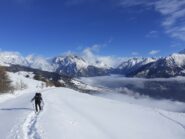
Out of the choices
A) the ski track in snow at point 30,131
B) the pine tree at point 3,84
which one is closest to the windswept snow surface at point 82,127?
the ski track in snow at point 30,131

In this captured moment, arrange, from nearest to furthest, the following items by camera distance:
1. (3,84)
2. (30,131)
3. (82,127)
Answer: (30,131)
(82,127)
(3,84)

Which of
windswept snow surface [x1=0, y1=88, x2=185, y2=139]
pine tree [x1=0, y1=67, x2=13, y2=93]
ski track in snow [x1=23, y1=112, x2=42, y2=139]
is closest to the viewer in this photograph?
ski track in snow [x1=23, y1=112, x2=42, y2=139]

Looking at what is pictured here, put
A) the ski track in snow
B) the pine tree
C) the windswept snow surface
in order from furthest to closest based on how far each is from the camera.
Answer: the pine tree < the windswept snow surface < the ski track in snow

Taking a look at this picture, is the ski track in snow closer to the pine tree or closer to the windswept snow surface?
the windswept snow surface

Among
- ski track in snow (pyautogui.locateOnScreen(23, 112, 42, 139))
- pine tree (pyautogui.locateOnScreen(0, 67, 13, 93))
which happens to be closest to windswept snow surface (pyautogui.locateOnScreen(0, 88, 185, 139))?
ski track in snow (pyautogui.locateOnScreen(23, 112, 42, 139))

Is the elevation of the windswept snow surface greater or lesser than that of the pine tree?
lesser

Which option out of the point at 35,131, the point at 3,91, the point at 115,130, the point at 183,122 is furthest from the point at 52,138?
the point at 3,91

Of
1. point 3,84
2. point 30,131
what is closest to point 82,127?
point 30,131

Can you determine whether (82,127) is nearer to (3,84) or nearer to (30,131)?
(30,131)

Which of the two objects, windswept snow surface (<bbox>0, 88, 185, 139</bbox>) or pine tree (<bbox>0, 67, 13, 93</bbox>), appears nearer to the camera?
windswept snow surface (<bbox>0, 88, 185, 139</bbox>)

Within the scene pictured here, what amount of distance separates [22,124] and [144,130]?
16.8 metres

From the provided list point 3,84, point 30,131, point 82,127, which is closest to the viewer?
point 30,131

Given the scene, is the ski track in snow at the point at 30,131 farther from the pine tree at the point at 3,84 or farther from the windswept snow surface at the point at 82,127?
the pine tree at the point at 3,84

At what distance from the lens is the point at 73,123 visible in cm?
3497
